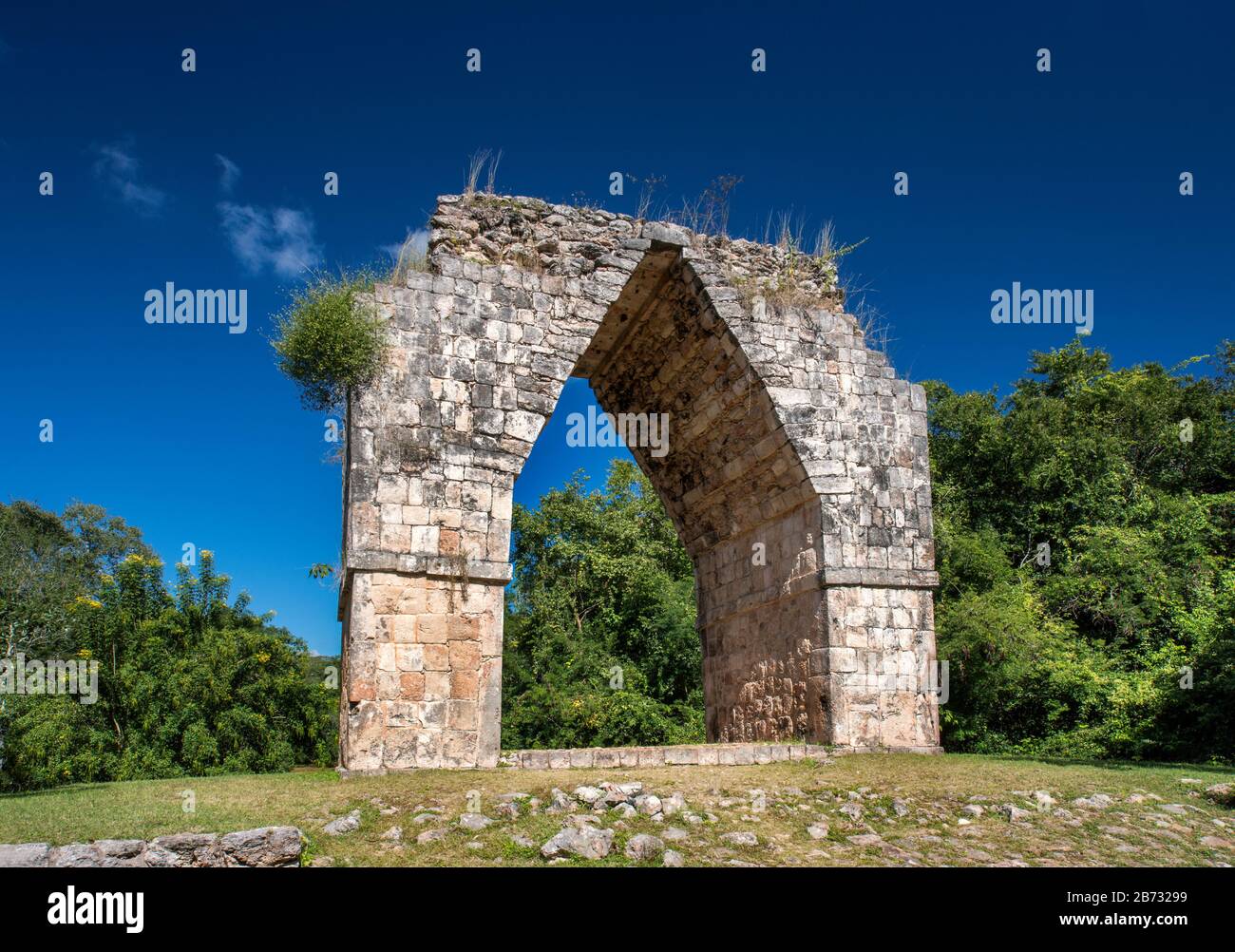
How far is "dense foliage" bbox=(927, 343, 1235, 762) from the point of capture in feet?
42.3

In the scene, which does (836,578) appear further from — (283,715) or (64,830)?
(283,715)

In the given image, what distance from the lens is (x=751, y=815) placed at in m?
6.88

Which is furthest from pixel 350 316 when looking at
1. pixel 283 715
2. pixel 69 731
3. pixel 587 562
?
pixel 587 562

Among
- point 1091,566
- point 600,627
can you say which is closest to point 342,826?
point 1091,566

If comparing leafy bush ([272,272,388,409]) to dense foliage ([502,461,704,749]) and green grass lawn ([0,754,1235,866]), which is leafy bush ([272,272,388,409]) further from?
dense foliage ([502,461,704,749])

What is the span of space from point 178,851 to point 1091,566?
51.0ft

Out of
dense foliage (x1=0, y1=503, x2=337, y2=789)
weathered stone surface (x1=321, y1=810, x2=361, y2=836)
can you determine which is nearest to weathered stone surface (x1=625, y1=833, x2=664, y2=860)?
weathered stone surface (x1=321, y1=810, x2=361, y2=836)

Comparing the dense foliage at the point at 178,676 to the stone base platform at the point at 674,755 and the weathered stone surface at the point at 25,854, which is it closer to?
the stone base platform at the point at 674,755

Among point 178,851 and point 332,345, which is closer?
point 178,851

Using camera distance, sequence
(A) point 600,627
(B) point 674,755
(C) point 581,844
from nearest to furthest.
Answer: (C) point 581,844
(B) point 674,755
(A) point 600,627

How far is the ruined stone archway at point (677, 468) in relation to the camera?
9109 millimetres

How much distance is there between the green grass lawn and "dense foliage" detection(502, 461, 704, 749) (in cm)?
851

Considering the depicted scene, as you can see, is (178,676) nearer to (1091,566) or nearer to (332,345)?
(332,345)

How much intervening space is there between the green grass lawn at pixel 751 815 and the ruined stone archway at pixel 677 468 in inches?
52.8
